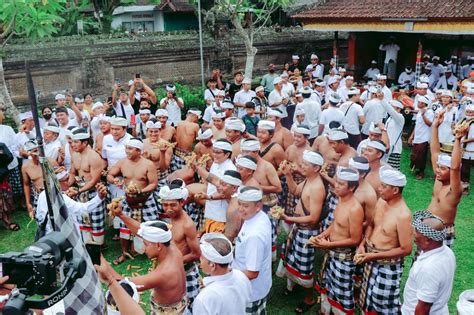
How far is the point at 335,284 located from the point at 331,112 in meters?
4.49

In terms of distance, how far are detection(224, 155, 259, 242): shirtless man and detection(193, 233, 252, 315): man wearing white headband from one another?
60.1 inches

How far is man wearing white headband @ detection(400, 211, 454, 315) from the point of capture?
3.54m

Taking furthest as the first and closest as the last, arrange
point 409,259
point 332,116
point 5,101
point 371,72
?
point 371,72 < point 5,101 < point 332,116 < point 409,259

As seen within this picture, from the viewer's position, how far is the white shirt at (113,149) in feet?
22.3

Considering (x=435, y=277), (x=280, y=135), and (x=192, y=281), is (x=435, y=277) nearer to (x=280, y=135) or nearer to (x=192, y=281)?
(x=192, y=281)

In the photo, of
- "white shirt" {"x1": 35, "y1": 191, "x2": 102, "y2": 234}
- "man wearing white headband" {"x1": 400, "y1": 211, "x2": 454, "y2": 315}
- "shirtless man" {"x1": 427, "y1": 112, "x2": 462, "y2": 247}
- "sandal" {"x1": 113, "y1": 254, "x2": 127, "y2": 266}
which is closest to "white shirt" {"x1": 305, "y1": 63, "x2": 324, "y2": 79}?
→ "sandal" {"x1": 113, "y1": 254, "x2": 127, "y2": 266}

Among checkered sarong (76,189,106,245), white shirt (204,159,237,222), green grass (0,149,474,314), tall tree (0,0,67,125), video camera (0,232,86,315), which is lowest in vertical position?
green grass (0,149,474,314)

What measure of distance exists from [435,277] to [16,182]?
7.02 m

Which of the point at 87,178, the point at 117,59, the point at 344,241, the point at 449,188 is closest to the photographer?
the point at 344,241

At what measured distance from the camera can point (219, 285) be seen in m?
3.23

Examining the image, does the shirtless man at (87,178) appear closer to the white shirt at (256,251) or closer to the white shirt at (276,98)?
the white shirt at (256,251)

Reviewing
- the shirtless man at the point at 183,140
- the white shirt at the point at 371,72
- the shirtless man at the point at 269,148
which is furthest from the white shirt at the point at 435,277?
the white shirt at the point at 371,72

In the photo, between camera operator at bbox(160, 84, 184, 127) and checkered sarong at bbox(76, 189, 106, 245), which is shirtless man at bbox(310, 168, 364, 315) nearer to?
checkered sarong at bbox(76, 189, 106, 245)

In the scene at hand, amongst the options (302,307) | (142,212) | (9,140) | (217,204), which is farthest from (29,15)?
(302,307)
